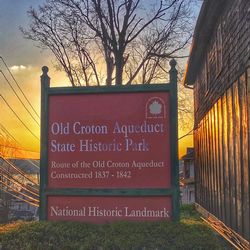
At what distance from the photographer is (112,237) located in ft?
23.7

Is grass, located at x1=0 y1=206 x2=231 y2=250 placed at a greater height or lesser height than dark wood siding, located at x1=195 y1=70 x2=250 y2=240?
lesser

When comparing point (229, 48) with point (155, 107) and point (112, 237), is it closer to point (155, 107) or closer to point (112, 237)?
point (155, 107)

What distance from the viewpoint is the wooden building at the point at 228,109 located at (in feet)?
31.8

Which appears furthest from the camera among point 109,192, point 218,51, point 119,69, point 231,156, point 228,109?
point 119,69

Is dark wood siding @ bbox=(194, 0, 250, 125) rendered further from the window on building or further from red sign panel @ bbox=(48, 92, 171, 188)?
red sign panel @ bbox=(48, 92, 171, 188)

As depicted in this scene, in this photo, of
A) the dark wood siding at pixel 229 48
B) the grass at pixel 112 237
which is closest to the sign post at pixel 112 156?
the grass at pixel 112 237

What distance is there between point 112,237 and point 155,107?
7.27ft

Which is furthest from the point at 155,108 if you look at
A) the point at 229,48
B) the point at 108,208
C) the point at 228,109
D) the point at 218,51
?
the point at 218,51

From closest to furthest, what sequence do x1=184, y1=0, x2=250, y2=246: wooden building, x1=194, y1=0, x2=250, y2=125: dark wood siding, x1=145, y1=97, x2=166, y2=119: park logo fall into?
x1=145, y1=97, x2=166, y2=119: park logo < x1=184, y1=0, x2=250, y2=246: wooden building < x1=194, y1=0, x2=250, y2=125: dark wood siding

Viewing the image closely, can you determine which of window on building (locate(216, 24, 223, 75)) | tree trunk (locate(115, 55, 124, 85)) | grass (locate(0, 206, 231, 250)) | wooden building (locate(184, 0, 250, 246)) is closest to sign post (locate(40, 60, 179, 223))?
grass (locate(0, 206, 231, 250))

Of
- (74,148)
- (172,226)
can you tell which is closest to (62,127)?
(74,148)

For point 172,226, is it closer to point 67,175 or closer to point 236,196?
point 67,175

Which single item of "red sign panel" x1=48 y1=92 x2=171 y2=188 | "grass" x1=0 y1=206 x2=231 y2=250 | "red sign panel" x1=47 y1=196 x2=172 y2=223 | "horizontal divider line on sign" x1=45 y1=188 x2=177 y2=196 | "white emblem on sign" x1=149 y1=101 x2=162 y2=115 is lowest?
"grass" x1=0 y1=206 x2=231 y2=250

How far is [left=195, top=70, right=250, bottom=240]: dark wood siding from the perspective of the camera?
31.1ft
